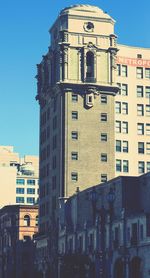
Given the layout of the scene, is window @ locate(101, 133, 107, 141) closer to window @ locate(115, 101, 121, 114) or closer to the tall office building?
the tall office building

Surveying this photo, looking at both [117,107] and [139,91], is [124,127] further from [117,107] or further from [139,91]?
[139,91]

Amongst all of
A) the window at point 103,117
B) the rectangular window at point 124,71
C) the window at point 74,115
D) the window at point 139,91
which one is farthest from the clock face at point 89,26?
the window at point 74,115

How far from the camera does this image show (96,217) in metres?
105

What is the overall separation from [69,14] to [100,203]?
41714 mm

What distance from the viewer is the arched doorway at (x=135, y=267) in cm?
9053

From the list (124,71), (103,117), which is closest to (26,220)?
(103,117)

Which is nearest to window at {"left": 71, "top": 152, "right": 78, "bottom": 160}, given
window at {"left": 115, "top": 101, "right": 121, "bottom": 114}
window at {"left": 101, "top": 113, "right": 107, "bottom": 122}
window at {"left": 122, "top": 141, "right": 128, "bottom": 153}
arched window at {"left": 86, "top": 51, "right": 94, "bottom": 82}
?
window at {"left": 101, "top": 113, "right": 107, "bottom": 122}

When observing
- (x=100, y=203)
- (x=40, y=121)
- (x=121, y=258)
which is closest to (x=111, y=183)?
(x=100, y=203)

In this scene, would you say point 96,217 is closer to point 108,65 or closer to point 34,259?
point 108,65

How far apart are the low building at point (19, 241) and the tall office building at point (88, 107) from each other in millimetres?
18800

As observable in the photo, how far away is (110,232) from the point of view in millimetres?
99312

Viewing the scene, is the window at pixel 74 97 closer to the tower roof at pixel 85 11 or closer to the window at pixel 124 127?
the window at pixel 124 127

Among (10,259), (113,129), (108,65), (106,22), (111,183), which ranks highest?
(106,22)

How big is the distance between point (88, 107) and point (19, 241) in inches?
1697
